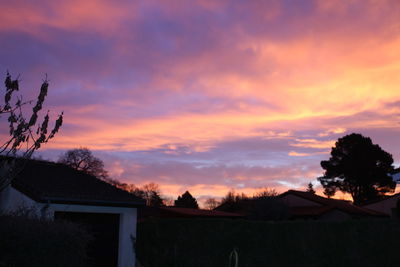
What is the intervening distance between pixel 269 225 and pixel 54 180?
9.11m

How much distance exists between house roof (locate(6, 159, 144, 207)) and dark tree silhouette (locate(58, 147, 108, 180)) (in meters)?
39.2

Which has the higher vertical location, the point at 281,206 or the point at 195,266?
the point at 281,206

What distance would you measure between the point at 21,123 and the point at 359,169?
189 feet

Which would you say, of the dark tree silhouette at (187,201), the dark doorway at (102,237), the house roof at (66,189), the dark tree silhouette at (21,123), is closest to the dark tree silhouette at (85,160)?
the dark tree silhouette at (187,201)

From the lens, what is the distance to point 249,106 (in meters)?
20.4

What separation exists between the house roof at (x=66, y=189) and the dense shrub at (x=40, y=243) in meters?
7.21

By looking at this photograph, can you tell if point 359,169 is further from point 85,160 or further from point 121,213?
point 121,213

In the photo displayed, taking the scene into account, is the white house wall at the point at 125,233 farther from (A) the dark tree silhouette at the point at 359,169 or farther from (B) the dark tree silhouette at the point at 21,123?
(A) the dark tree silhouette at the point at 359,169

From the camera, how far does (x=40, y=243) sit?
722 centimetres

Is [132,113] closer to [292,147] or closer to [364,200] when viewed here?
[292,147]

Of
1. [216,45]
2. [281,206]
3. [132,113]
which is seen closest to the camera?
[216,45]

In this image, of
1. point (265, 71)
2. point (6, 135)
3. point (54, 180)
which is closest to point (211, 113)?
point (265, 71)

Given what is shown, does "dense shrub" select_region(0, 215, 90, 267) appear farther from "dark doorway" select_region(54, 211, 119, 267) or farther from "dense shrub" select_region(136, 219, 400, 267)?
"dense shrub" select_region(136, 219, 400, 267)

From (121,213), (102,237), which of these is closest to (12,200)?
(102,237)
